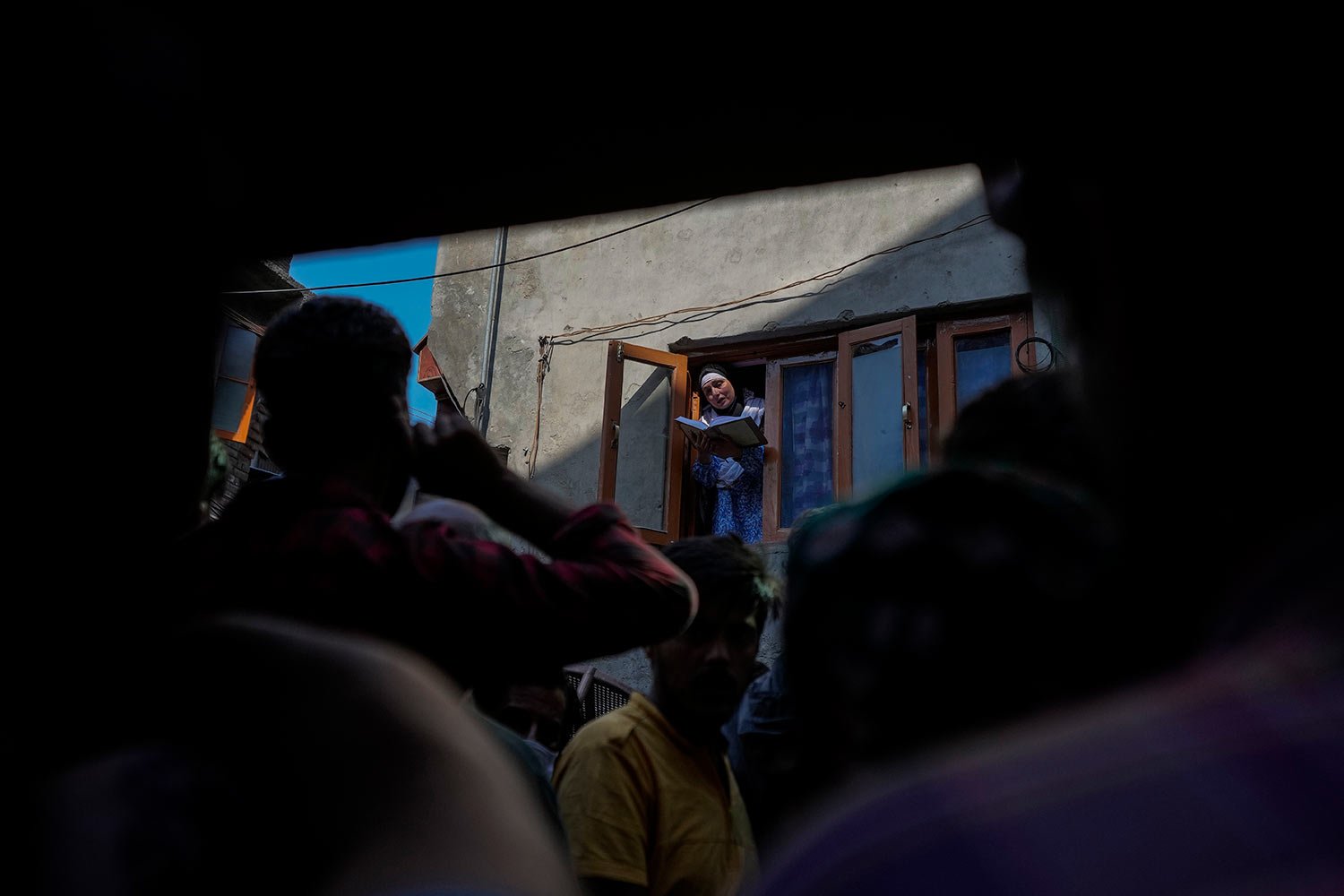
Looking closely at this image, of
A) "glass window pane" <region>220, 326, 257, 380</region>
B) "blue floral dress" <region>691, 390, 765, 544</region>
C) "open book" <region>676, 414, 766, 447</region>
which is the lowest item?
"blue floral dress" <region>691, 390, 765, 544</region>

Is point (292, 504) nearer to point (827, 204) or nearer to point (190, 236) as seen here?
point (190, 236)

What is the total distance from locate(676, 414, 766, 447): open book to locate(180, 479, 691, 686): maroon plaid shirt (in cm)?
605

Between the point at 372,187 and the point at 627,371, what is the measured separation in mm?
6735

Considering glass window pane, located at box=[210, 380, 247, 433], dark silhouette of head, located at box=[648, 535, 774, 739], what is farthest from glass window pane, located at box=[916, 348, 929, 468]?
glass window pane, located at box=[210, 380, 247, 433]

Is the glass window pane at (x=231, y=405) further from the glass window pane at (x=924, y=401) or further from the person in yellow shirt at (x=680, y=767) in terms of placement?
the person in yellow shirt at (x=680, y=767)

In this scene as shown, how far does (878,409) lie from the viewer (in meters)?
7.17

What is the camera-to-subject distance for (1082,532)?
0.52 meters

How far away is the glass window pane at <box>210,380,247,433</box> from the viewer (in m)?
7.42

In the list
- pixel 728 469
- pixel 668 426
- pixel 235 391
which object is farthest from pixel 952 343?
pixel 235 391

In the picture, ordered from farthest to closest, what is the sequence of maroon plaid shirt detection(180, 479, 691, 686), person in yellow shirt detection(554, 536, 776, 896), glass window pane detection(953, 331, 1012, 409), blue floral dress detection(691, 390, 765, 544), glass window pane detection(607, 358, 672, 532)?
1. glass window pane detection(607, 358, 672, 532)
2. blue floral dress detection(691, 390, 765, 544)
3. glass window pane detection(953, 331, 1012, 409)
4. person in yellow shirt detection(554, 536, 776, 896)
5. maroon plaid shirt detection(180, 479, 691, 686)

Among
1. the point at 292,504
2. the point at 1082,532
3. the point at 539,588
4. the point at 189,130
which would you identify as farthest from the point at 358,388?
the point at 1082,532

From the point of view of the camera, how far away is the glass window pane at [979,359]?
7035 mm

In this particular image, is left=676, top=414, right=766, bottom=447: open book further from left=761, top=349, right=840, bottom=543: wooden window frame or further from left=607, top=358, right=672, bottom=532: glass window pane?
left=607, top=358, right=672, bottom=532: glass window pane

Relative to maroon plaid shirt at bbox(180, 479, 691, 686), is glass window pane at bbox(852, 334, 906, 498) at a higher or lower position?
higher
